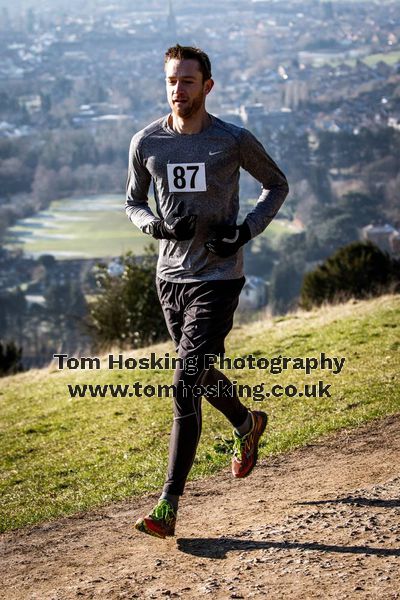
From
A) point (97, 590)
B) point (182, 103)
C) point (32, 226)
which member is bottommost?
point (32, 226)

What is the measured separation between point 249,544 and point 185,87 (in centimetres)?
230

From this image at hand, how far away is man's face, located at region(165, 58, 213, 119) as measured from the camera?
4.81 metres

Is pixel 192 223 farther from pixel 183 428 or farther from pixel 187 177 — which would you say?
pixel 183 428

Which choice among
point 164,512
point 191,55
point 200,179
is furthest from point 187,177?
point 164,512

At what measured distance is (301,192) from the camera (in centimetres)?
7019

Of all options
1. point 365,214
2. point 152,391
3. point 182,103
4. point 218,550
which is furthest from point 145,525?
point 365,214

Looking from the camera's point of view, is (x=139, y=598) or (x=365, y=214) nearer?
(x=139, y=598)

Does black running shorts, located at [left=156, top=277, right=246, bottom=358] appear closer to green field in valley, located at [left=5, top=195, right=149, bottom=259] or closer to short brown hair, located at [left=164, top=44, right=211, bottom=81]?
short brown hair, located at [left=164, top=44, right=211, bottom=81]

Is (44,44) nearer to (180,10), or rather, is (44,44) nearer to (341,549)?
(180,10)

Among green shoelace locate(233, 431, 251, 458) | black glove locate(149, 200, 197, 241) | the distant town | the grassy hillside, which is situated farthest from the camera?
the distant town

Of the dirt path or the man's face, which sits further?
the man's face

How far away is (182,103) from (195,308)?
104 centimetres

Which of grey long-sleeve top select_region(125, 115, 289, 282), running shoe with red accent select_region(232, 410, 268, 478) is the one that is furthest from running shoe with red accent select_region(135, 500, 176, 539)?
grey long-sleeve top select_region(125, 115, 289, 282)

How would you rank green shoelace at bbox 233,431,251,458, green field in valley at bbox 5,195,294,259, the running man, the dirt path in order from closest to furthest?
the dirt path, the running man, green shoelace at bbox 233,431,251,458, green field in valley at bbox 5,195,294,259
